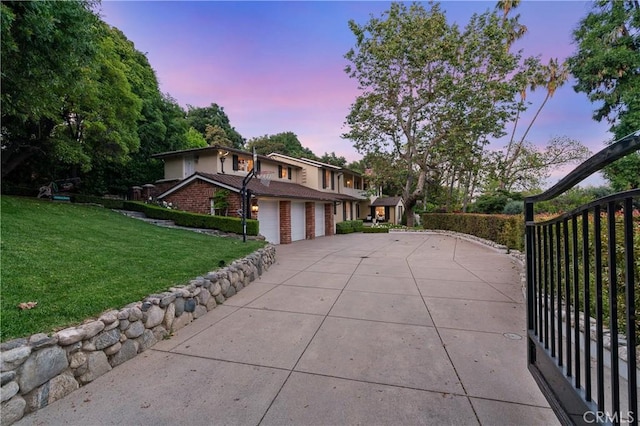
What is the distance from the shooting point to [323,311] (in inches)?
180

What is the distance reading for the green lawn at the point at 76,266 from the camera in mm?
2998

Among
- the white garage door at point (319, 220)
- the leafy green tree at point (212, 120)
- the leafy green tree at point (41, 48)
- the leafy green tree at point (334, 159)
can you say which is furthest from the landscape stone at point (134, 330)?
the leafy green tree at point (334, 159)

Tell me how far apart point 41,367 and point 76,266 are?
2607 millimetres

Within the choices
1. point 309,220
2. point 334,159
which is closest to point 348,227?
point 309,220

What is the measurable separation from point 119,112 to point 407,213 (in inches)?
764

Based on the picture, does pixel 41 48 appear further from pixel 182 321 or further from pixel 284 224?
pixel 284 224

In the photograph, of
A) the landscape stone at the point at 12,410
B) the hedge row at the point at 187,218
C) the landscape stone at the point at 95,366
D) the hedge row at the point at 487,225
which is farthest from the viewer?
the hedge row at the point at 187,218

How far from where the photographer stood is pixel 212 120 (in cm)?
3681

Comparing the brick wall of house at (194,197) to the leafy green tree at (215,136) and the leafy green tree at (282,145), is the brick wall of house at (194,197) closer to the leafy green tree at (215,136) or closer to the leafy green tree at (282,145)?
the leafy green tree at (215,136)

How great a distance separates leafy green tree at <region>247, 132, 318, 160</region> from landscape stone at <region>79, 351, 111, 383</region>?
122ft

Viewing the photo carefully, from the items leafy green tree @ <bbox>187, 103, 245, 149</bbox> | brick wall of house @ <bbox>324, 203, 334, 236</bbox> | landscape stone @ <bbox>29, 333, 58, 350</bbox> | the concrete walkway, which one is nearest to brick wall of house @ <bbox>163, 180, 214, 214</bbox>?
brick wall of house @ <bbox>324, 203, 334, 236</bbox>

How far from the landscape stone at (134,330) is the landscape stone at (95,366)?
0.31 meters

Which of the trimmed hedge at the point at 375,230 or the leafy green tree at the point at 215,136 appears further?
the leafy green tree at the point at 215,136

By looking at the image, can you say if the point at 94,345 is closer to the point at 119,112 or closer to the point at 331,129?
the point at 119,112
